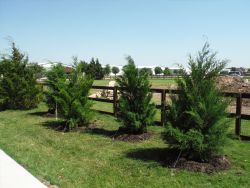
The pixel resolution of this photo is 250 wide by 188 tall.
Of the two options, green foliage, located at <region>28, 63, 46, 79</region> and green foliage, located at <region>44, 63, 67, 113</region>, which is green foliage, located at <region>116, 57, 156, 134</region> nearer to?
green foliage, located at <region>44, 63, 67, 113</region>

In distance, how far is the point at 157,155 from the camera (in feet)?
24.2

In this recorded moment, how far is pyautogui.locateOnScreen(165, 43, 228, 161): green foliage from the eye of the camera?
6.41m

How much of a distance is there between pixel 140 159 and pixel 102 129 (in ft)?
12.9

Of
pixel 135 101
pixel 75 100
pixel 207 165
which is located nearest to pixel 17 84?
pixel 75 100

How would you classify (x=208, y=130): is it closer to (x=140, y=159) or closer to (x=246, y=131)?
(x=140, y=159)

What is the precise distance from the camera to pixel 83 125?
11.3 m

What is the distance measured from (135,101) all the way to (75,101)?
8.05ft

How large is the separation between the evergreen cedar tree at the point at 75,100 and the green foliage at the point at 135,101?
191 centimetres

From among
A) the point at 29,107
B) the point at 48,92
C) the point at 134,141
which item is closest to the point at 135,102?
the point at 134,141

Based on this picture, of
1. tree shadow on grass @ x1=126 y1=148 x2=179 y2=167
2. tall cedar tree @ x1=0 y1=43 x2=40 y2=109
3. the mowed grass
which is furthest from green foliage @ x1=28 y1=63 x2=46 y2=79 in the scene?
tree shadow on grass @ x1=126 y1=148 x2=179 y2=167

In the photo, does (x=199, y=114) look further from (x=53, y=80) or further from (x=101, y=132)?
(x=53, y=80)

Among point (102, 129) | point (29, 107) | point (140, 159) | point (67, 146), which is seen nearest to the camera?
point (140, 159)

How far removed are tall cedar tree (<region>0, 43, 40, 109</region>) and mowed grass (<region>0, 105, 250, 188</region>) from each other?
268 inches

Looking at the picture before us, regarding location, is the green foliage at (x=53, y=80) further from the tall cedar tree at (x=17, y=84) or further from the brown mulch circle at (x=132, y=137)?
the brown mulch circle at (x=132, y=137)
